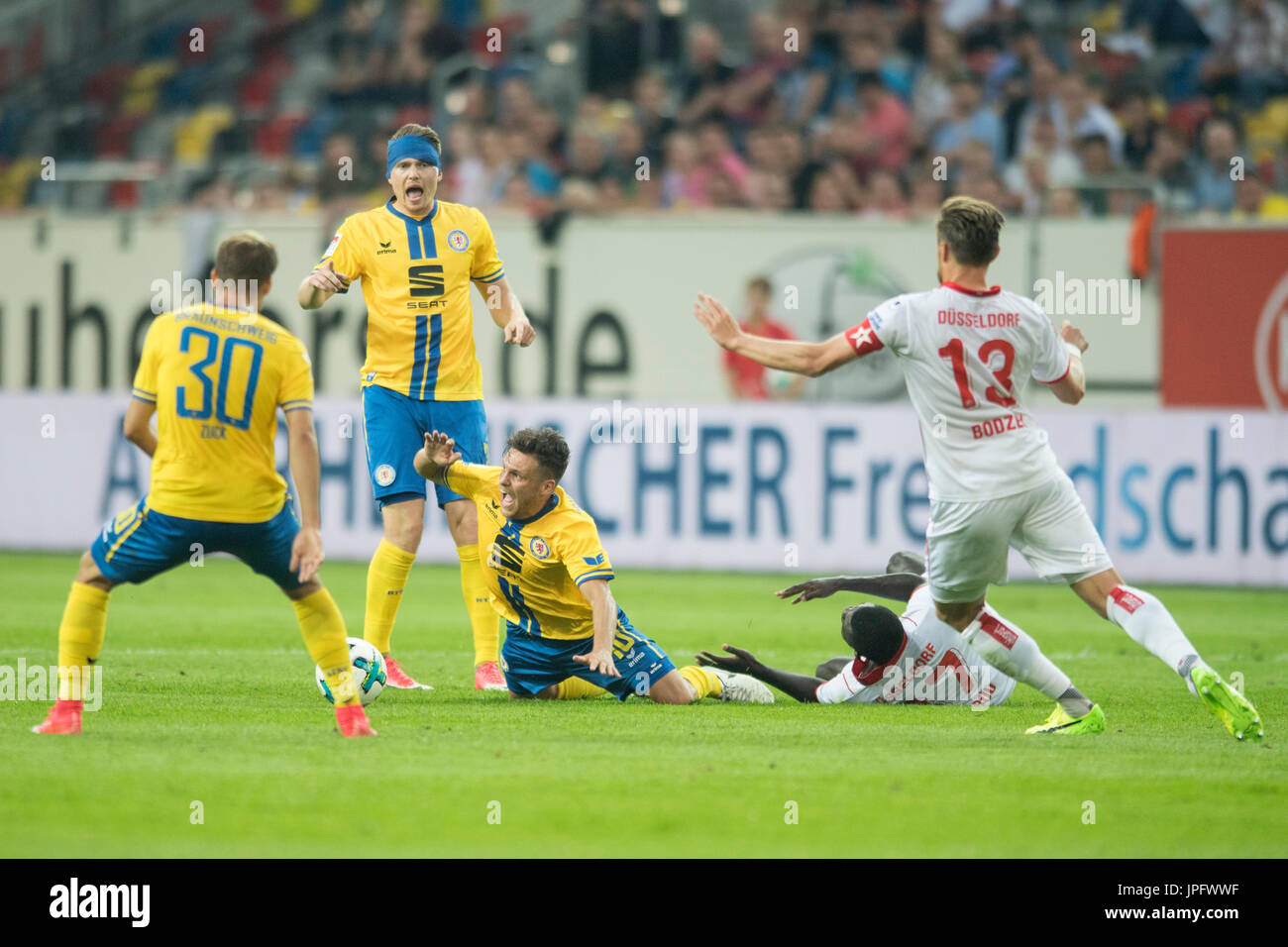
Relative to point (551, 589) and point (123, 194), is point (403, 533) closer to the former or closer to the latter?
point (551, 589)

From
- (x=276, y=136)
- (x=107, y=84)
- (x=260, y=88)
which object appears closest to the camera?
(x=276, y=136)

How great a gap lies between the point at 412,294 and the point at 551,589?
1671mm

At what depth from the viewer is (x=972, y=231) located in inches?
261

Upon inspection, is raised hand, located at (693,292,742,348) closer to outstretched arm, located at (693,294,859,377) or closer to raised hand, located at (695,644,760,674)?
outstretched arm, located at (693,294,859,377)

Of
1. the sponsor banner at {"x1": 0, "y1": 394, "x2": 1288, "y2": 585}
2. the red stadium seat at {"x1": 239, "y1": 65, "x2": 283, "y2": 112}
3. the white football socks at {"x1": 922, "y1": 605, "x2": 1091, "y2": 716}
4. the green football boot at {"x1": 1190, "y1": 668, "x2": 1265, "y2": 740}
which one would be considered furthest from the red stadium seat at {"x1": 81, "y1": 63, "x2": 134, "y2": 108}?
the green football boot at {"x1": 1190, "y1": 668, "x2": 1265, "y2": 740}

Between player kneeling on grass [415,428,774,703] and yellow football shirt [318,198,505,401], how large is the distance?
66 cm

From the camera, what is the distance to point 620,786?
579 cm

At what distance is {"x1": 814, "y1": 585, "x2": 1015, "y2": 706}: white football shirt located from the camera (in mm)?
7875

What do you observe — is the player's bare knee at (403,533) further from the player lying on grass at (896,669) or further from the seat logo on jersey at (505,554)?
A: the player lying on grass at (896,669)
